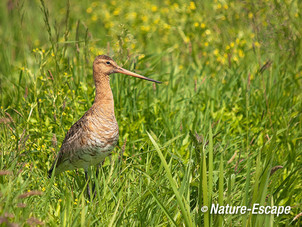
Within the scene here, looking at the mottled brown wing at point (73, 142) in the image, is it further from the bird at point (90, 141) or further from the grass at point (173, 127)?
the grass at point (173, 127)

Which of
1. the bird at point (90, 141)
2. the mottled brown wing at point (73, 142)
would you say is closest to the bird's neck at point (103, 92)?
the bird at point (90, 141)

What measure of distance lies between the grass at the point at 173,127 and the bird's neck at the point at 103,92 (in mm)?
301

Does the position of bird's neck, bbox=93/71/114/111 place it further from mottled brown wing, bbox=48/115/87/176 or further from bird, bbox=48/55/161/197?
mottled brown wing, bbox=48/115/87/176

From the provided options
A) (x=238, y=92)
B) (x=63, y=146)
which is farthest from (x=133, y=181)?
(x=238, y=92)

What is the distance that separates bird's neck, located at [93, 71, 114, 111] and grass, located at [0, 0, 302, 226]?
30cm

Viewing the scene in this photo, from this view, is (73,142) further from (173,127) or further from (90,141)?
(173,127)

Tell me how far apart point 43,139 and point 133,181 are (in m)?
0.95

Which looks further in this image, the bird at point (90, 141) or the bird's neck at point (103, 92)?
the bird's neck at point (103, 92)

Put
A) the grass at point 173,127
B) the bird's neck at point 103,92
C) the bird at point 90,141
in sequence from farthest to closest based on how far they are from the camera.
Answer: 1. the bird's neck at point 103,92
2. the bird at point 90,141
3. the grass at point 173,127

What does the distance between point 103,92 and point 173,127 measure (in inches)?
34.4

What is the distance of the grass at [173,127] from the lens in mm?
3090

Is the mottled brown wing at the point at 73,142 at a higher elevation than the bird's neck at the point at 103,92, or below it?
below

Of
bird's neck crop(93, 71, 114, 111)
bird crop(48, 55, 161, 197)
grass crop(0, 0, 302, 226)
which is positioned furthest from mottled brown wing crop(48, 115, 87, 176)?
bird's neck crop(93, 71, 114, 111)

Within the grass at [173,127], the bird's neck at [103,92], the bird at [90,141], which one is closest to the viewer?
the grass at [173,127]
